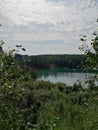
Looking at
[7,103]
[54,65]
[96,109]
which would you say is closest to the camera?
[7,103]

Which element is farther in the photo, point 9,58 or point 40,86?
point 40,86

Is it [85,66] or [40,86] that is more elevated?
[85,66]

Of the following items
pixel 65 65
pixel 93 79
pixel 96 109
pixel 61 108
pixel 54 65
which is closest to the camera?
pixel 93 79

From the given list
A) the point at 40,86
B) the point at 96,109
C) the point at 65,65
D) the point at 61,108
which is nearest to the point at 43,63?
the point at 65,65

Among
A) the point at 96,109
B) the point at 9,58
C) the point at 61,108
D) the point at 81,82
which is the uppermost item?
the point at 9,58

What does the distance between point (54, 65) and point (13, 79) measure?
15445 cm

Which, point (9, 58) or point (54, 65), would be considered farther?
point (54, 65)

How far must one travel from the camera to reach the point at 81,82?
6.12 m

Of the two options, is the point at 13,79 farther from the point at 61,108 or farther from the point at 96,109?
the point at 61,108

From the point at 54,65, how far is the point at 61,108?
132 m

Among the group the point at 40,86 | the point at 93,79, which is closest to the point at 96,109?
the point at 93,79

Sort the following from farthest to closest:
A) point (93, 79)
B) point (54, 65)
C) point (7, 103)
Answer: point (54, 65)
point (93, 79)
point (7, 103)

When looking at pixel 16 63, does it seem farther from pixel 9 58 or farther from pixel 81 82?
pixel 81 82

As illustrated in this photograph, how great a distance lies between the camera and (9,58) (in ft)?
19.1
